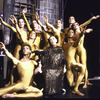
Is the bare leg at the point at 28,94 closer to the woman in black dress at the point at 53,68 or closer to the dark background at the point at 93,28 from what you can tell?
the woman in black dress at the point at 53,68

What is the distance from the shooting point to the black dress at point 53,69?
10.4 feet

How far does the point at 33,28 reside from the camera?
443 centimetres

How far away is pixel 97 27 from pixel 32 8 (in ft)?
7.99

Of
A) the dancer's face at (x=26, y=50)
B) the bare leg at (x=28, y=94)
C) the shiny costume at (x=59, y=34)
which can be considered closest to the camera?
the bare leg at (x=28, y=94)

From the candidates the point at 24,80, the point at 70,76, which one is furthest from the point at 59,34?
the point at 24,80

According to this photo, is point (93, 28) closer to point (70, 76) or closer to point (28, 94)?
point (70, 76)

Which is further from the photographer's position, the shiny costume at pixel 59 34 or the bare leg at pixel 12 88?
the shiny costume at pixel 59 34

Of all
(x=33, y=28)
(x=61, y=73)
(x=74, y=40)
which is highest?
(x=33, y=28)

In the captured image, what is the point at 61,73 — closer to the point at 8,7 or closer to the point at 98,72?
the point at 98,72

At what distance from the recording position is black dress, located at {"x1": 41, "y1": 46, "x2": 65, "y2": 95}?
3.16 metres

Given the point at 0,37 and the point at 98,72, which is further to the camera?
the point at 98,72

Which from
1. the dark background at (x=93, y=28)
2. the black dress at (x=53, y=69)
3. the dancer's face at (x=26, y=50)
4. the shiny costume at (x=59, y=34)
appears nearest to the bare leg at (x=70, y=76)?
the black dress at (x=53, y=69)

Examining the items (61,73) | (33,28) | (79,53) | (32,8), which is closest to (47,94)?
(61,73)

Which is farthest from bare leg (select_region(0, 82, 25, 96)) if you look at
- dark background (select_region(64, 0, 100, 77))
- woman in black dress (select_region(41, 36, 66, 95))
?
dark background (select_region(64, 0, 100, 77))
